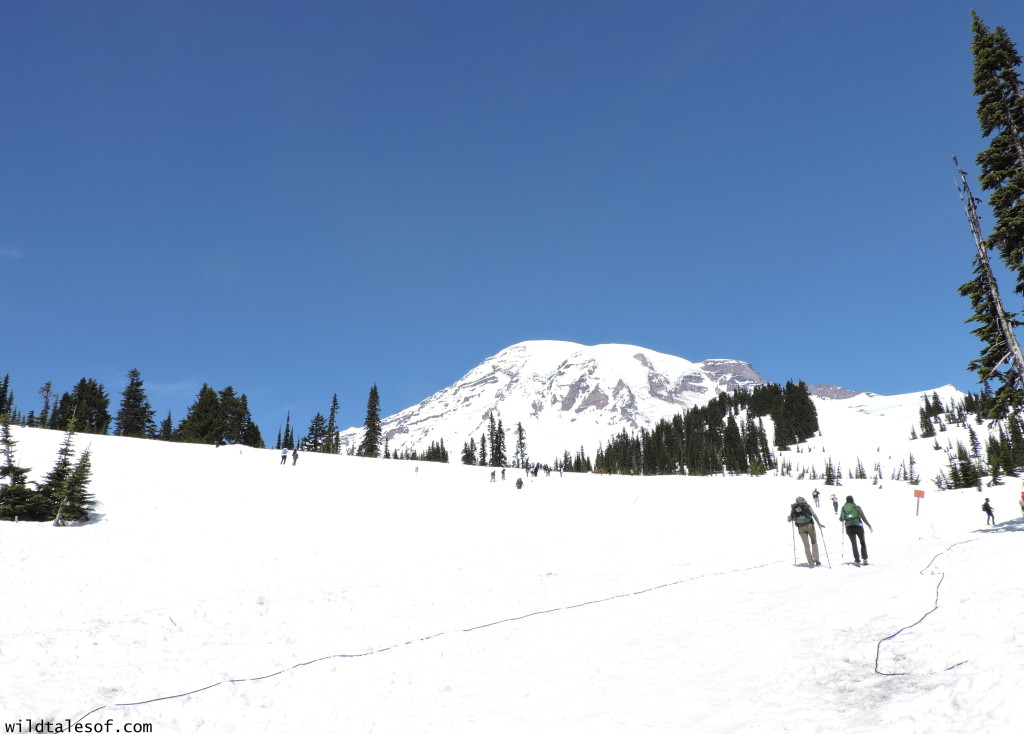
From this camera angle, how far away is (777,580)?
15.6 m

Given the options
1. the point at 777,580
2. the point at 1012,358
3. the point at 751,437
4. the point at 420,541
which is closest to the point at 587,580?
the point at 777,580

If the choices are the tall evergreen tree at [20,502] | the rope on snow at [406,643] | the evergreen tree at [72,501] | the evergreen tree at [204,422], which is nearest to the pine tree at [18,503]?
the tall evergreen tree at [20,502]

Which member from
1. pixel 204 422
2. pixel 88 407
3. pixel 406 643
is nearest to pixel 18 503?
pixel 406 643

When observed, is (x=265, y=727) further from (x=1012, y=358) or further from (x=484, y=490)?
(x=484, y=490)

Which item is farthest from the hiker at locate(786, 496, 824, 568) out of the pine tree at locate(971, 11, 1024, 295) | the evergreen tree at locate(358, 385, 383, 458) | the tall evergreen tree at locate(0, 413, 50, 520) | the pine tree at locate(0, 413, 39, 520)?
the evergreen tree at locate(358, 385, 383, 458)

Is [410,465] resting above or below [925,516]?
above

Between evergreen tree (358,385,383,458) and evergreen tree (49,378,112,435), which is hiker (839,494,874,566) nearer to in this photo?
evergreen tree (358,385,383,458)

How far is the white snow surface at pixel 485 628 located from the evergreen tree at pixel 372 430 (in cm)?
6846

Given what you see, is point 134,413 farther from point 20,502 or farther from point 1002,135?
point 1002,135

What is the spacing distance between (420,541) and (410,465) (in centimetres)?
3501

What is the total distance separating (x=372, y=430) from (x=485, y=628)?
89.4 metres

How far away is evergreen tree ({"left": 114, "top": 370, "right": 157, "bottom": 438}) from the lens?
92.7 metres

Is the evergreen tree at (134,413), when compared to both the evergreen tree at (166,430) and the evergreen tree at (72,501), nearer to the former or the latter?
the evergreen tree at (166,430)

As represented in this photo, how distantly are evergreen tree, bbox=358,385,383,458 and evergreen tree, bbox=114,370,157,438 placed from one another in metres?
38.0
